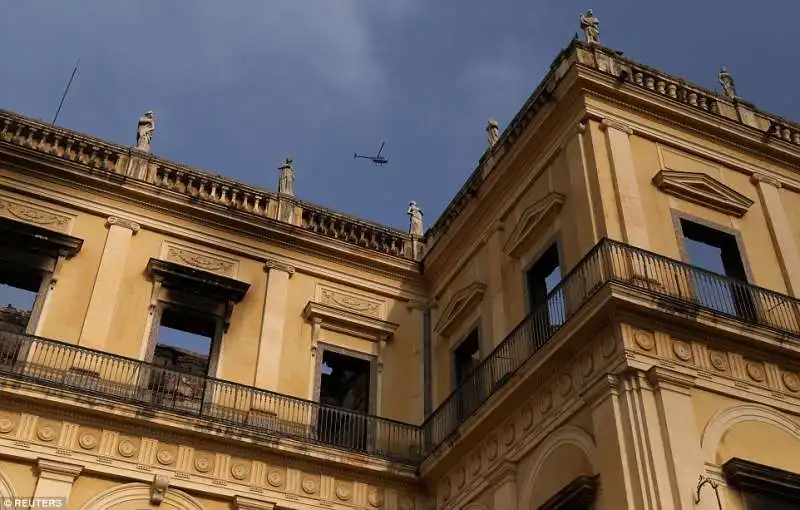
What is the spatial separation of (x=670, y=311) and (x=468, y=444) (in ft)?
11.9

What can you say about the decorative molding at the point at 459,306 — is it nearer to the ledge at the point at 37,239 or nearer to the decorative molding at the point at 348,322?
the decorative molding at the point at 348,322

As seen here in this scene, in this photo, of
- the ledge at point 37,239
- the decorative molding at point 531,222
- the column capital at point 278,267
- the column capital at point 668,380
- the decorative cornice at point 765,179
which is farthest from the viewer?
the column capital at point 278,267

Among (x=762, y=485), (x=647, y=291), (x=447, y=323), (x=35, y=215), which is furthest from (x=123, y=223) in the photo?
(x=762, y=485)

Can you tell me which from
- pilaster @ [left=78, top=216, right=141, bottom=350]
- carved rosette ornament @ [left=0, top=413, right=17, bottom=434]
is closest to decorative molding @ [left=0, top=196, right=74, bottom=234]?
pilaster @ [left=78, top=216, right=141, bottom=350]

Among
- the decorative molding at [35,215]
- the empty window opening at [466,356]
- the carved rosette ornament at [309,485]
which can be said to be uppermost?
the decorative molding at [35,215]

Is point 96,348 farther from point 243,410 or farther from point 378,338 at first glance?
point 378,338

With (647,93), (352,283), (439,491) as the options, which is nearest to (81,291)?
(352,283)

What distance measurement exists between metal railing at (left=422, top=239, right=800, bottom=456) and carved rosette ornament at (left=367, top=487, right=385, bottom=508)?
1.95m

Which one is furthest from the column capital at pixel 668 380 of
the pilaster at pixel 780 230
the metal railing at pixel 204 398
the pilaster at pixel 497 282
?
the metal railing at pixel 204 398

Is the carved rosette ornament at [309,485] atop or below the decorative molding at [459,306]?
below

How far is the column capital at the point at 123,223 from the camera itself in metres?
14.2

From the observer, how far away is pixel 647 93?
12789 mm

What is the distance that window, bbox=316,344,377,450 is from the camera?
1352 centimetres

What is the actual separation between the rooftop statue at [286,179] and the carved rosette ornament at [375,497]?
18.3 feet
